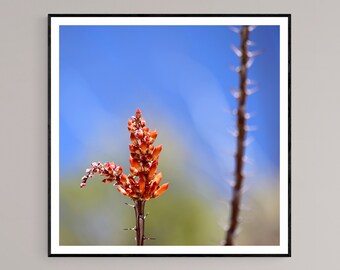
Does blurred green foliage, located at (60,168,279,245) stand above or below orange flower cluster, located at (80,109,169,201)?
below

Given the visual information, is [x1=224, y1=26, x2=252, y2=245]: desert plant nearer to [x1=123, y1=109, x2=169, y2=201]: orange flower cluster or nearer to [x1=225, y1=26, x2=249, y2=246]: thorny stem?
[x1=225, y1=26, x2=249, y2=246]: thorny stem

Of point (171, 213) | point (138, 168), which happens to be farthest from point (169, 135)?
point (171, 213)

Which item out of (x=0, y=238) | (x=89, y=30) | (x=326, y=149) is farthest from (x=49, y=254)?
(x=326, y=149)

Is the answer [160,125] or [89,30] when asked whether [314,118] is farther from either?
[89,30]

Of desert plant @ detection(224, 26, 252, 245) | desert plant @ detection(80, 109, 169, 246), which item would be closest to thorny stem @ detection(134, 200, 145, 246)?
desert plant @ detection(80, 109, 169, 246)

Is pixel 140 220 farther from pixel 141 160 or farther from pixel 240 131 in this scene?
pixel 240 131

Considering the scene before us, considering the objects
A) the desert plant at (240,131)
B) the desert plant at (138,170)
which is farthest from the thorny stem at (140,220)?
the desert plant at (240,131)

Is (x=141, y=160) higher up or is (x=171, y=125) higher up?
(x=171, y=125)
